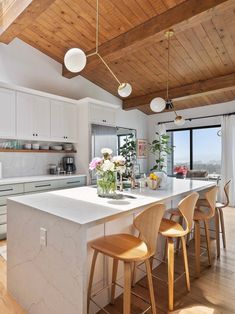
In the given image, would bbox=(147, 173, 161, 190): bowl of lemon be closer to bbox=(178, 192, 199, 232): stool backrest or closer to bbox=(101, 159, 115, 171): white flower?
bbox=(178, 192, 199, 232): stool backrest

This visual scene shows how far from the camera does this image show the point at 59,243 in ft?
4.89

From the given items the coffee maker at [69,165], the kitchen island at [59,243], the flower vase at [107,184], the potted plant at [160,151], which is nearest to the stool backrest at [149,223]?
the kitchen island at [59,243]

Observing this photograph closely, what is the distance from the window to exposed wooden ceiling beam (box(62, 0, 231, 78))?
11.4 ft

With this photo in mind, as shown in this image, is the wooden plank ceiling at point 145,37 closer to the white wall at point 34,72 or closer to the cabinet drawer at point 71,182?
the white wall at point 34,72

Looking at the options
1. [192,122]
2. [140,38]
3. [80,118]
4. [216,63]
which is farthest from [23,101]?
[192,122]

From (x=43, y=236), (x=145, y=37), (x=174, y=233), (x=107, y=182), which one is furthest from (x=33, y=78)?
(x=174, y=233)

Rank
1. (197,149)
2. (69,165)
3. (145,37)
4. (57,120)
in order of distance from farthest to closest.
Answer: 1. (197,149)
2. (69,165)
3. (57,120)
4. (145,37)

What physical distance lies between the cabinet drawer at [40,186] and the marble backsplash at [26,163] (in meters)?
0.66

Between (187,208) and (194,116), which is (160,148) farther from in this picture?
(187,208)

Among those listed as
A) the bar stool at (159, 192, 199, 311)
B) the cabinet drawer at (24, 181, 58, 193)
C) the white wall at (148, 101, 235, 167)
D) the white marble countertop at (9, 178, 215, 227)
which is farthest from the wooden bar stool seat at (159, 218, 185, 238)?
the white wall at (148, 101, 235, 167)

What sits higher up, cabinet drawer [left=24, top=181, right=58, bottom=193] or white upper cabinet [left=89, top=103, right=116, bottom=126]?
white upper cabinet [left=89, top=103, right=116, bottom=126]

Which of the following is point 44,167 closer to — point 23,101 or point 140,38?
point 23,101

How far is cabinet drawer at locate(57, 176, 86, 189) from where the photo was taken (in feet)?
13.3

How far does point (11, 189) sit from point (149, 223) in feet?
8.60
